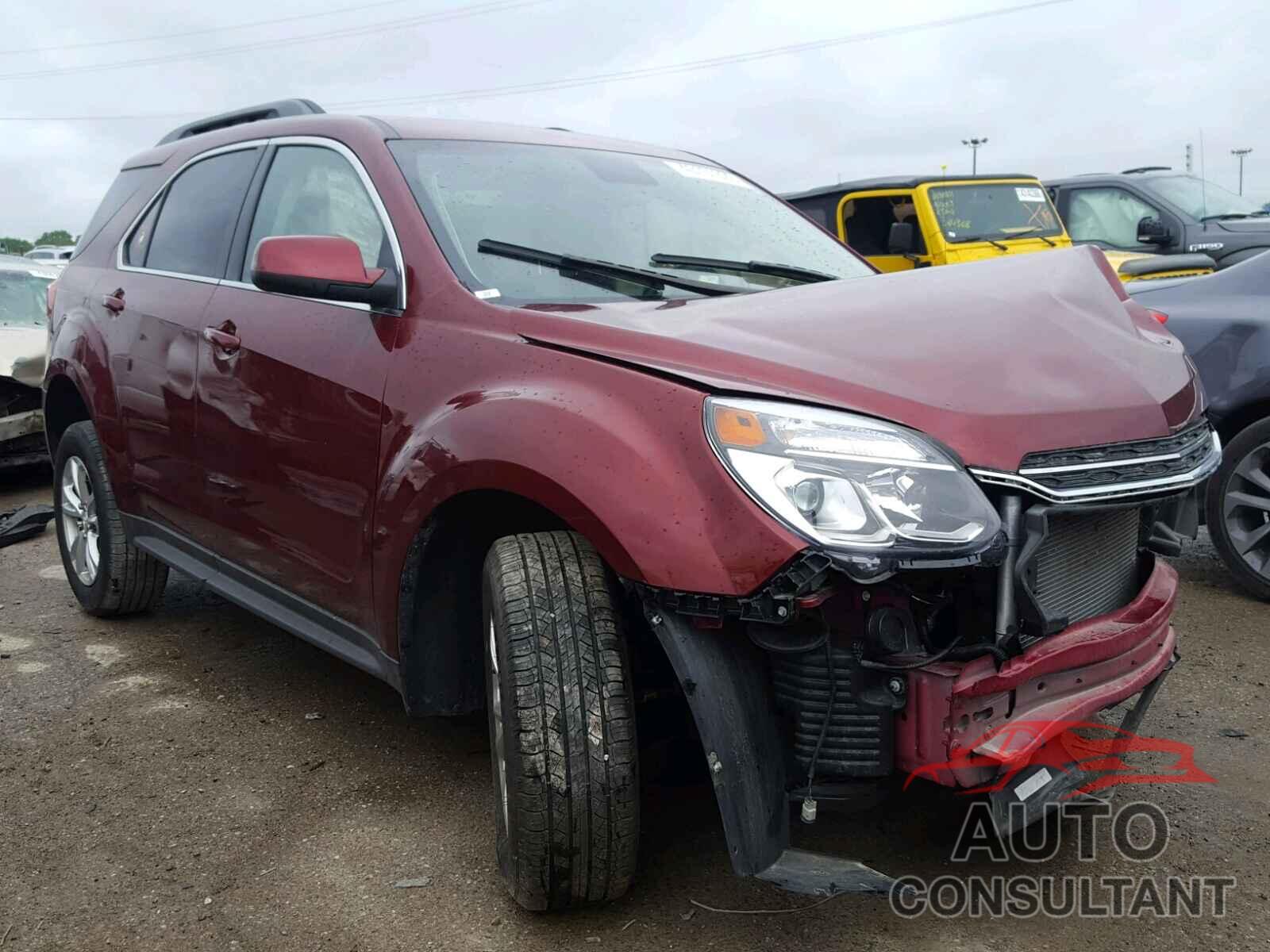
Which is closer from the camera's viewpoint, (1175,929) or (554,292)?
(1175,929)

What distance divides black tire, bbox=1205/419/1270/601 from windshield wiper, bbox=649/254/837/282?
222 cm

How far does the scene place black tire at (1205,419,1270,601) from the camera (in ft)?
15.2

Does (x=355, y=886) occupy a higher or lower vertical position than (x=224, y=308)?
lower

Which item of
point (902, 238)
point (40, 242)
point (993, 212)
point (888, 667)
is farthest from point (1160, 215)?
point (40, 242)

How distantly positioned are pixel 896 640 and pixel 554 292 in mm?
1209

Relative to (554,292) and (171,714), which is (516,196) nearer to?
(554,292)

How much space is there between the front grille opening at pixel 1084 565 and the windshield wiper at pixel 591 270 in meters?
1.03

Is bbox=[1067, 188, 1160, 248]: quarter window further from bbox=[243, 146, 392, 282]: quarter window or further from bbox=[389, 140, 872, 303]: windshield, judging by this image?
bbox=[243, 146, 392, 282]: quarter window

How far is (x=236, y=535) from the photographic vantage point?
359 cm

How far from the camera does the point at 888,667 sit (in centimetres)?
212

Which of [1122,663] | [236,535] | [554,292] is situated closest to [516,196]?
[554,292]

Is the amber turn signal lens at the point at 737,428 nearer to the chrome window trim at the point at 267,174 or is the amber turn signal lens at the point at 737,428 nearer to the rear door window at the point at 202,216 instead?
the chrome window trim at the point at 267,174

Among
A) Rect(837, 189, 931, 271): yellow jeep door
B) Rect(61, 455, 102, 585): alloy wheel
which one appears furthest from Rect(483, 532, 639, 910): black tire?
Rect(837, 189, 931, 271): yellow jeep door
